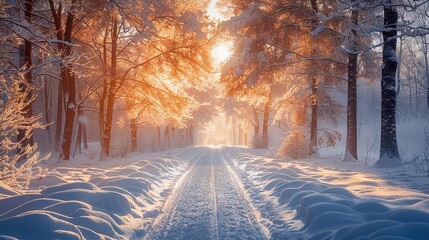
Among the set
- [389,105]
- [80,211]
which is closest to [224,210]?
[80,211]

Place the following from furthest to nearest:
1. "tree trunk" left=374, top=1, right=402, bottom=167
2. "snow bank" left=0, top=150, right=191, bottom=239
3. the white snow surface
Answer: "tree trunk" left=374, top=1, right=402, bottom=167
the white snow surface
"snow bank" left=0, top=150, right=191, bottom=239

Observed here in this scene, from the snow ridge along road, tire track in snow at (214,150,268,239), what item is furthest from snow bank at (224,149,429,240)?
the snow ridge along road

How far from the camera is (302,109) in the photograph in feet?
54.5

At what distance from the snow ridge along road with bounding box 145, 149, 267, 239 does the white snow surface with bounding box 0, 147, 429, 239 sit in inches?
0.7

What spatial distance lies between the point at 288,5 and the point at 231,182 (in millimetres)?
7699

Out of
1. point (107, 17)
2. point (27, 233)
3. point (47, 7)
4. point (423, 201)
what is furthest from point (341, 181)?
point (47, 7)

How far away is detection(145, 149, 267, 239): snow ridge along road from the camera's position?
506 centimetres

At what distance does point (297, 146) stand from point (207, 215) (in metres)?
10.9

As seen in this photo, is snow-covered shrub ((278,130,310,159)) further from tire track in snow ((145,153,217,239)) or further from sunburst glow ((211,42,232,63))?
tire track in snow ((145,153,217,239))

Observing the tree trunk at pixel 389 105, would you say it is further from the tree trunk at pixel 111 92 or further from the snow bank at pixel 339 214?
the tree trunk at pixel 111 92

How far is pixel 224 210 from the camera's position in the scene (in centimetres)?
646

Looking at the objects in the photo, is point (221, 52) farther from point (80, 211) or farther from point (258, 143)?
point (258, 143)

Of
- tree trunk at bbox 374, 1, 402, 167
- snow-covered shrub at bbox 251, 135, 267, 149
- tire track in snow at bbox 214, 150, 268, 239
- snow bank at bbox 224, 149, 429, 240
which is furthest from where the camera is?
snow-covered shrub at bbox 251, 135, 267, 149

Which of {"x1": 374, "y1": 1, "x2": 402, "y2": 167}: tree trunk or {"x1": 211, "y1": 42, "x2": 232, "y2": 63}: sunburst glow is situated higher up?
{"x1": 211, "y1": 42, "x2": 232, "y2": 63}: sunburst glow
